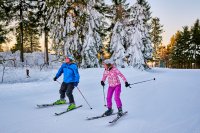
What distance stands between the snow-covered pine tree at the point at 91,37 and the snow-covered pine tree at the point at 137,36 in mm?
7421

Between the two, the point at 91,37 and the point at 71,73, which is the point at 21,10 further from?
the point at 71,73

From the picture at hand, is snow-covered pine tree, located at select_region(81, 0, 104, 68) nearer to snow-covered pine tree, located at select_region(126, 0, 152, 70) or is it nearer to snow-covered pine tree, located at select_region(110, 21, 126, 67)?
snow-covered pine tree, located at select_region(110, 21, 126, 67)

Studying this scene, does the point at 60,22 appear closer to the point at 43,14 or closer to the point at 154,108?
the point at 43,14

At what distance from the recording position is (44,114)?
802cm

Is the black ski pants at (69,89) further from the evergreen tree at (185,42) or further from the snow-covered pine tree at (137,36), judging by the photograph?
the evergreen tree at (185,42)

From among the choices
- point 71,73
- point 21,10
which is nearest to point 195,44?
point 21,10

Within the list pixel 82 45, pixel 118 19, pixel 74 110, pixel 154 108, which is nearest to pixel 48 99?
pixel 74 110

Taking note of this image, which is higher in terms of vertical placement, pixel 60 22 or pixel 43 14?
pixel 43 14

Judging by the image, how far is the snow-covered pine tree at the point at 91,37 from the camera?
24281 millimetres

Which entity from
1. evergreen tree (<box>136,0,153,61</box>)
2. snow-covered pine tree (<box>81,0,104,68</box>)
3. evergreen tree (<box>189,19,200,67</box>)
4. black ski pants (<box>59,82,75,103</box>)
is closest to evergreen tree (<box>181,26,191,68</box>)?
evergreen tree (<box>189,19,200,67</box>)

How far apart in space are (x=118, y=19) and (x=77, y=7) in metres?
9.03

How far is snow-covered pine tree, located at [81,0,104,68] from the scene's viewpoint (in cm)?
2428

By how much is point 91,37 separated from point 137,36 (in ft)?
30.5

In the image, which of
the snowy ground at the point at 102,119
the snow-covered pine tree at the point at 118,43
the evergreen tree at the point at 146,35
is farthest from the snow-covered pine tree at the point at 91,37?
the snowy ground at the point at 102,119
